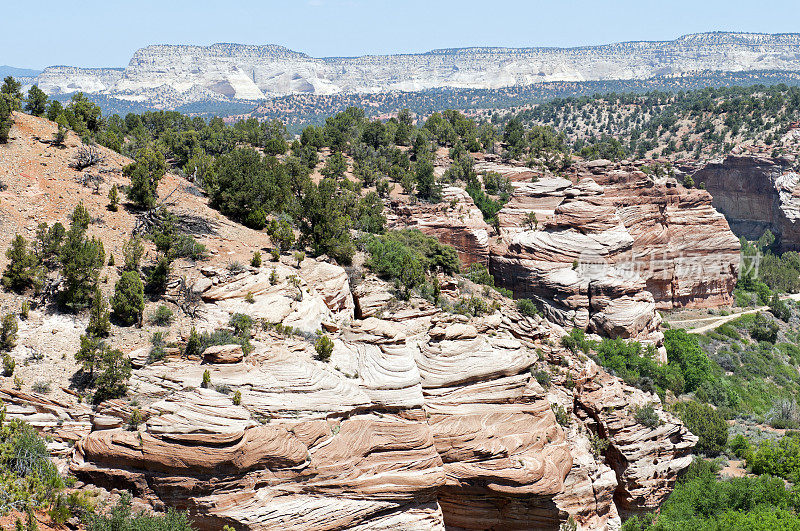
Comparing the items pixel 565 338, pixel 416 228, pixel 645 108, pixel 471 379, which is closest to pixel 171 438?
pixel 471 379

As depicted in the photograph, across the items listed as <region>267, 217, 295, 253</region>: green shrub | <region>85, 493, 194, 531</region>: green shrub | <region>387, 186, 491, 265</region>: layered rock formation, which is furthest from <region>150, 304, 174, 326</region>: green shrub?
<region>387, 186, 491, 265</region>: layered rock formation

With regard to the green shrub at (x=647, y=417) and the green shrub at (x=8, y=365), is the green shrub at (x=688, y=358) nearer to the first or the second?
the green shrub at (x=647, y=417)

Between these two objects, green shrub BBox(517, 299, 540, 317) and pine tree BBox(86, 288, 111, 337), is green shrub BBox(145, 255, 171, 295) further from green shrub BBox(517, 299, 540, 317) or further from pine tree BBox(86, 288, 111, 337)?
green shrub BBox(517, 299, 540, 317)

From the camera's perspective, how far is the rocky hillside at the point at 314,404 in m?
19.7

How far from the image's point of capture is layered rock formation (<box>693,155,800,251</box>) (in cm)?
9738

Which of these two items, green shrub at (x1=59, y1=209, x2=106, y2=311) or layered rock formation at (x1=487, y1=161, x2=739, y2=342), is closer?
green shrub at (x1=59, y1=209, x2=106, y2=311)

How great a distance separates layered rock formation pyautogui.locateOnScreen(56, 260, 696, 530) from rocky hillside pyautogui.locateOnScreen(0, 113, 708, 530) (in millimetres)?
66

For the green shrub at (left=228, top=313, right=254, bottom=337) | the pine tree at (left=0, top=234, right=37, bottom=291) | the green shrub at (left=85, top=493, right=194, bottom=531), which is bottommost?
the green shrub at (left=85, top=493, right=194, bottom=531)

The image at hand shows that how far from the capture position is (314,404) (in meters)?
21.7

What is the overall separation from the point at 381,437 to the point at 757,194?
104225mm

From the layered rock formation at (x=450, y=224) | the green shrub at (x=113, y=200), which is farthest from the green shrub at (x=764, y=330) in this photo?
the green shrub at (x=113, y=200)

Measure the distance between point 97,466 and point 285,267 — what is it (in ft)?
45.4

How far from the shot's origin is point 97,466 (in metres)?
19.7

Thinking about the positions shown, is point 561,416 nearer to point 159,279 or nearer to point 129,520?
point 129,520
